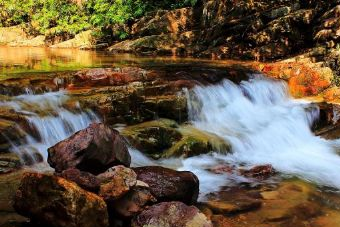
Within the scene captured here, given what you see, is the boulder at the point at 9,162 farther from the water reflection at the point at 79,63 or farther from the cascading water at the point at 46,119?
the water reflection at the point at 79,63

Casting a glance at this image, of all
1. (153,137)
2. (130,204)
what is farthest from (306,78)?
(130,204)

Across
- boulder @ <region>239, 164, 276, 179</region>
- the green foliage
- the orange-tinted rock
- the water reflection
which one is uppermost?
the green foliage

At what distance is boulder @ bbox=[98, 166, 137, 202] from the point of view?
5.25 meters

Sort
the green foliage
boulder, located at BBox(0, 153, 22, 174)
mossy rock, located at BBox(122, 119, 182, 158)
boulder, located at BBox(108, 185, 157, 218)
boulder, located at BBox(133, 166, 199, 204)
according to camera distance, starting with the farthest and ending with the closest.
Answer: the green foliage < mossy rock, located at BBox(122, 119, 182, 158) < boulder, located at BBox(0, 153, 22, 174) < boulder, located at BBox(133, 166, 199, 204) < boulder, located at BBox(108, 185, 157, 218)

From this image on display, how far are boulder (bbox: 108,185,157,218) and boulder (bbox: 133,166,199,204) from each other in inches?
11.4

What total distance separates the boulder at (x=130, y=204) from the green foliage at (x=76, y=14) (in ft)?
71.3

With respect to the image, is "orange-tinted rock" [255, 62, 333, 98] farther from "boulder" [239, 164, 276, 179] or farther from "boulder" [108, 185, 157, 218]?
"boulder" [108, 185, 157, 218]

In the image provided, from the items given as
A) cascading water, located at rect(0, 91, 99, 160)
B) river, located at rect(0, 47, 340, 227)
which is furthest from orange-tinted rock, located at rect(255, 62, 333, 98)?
cascading water, located at rect(0, 91, 99, 160)

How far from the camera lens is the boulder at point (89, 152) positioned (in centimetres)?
598

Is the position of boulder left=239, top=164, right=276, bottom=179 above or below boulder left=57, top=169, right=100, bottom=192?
below

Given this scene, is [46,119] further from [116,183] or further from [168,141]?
[116,183]

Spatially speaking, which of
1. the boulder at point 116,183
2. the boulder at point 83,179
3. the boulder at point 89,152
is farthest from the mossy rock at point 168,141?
the boulder at point 83,179

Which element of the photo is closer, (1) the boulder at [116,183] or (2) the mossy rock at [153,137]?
(1) the boulder at [116,183]

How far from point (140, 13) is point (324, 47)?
16.1 metres
